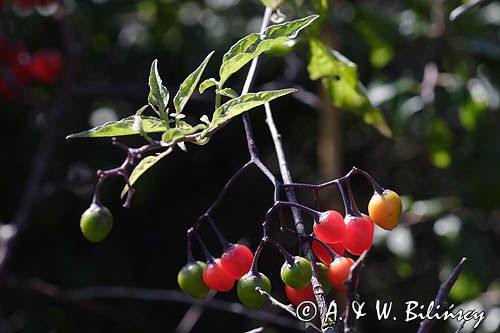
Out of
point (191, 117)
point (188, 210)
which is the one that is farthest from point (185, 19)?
point (188, 210)

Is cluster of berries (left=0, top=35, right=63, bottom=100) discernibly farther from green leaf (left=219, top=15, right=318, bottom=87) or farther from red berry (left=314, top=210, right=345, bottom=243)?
red berry (left=314, top=210, right=345, bottom=243)

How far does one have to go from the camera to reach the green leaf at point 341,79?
138 centimetres

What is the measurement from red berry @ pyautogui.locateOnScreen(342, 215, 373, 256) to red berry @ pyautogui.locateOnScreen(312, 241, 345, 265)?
30 mm

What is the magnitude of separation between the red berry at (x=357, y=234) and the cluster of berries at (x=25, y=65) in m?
1.60

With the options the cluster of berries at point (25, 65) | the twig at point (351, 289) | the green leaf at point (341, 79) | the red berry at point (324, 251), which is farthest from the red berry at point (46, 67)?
the twig at point (351, 289)

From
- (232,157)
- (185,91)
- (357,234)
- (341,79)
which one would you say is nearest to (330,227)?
(357,234)

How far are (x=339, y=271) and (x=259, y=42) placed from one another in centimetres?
30

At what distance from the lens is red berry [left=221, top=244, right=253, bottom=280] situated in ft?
3.26

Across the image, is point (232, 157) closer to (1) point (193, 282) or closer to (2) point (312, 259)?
(1) point (193, 282)

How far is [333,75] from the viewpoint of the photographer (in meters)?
1.41

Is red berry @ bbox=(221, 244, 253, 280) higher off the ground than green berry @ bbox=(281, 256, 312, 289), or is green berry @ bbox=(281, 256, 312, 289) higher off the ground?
green berry @ bbox=(281, 256, 312, 289)

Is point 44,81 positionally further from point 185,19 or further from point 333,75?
point 333,75

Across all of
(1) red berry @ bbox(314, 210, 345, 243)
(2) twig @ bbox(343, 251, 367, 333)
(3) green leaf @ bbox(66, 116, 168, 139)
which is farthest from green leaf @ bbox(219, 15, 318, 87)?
(2) twig @ bbox(343, 251, 367, 333)

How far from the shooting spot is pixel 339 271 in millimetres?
893
